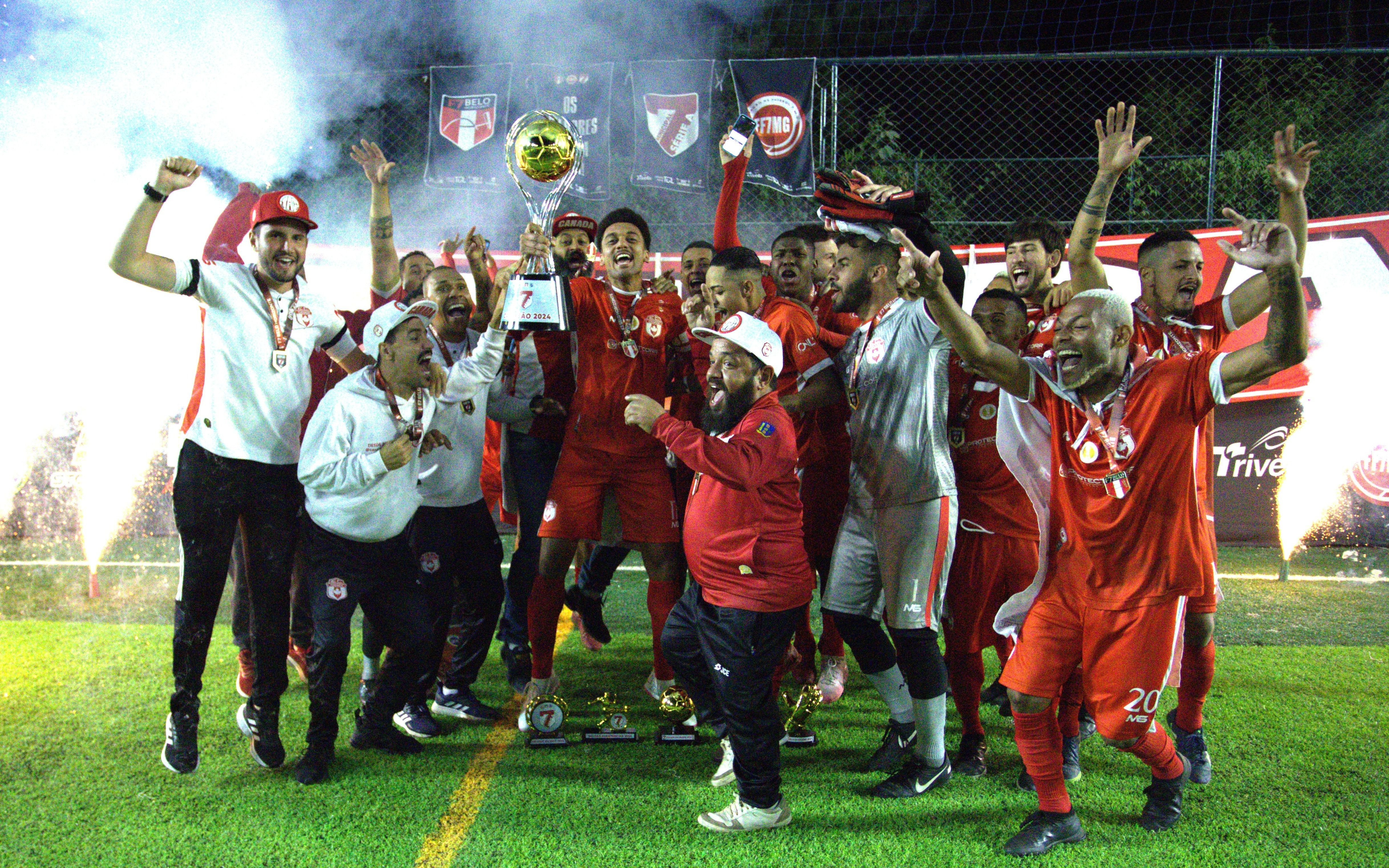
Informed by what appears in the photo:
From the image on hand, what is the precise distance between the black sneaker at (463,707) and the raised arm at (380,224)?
6.70ft

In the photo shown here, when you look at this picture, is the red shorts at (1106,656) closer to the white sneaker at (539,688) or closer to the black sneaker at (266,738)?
the white sneaker at (539,688)

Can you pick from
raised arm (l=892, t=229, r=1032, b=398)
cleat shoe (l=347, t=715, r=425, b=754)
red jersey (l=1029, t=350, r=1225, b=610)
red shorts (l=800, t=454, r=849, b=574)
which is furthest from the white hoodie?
red jersey (l=1029, t=350, r=1225, b=610)

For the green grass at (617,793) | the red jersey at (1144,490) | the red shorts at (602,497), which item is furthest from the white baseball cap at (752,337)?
the green grass at (617,793)

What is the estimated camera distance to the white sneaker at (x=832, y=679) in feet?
17.0

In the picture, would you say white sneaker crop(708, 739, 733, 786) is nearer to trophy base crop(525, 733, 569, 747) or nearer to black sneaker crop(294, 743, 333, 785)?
trophy base crop(525, 733, 569, 747)

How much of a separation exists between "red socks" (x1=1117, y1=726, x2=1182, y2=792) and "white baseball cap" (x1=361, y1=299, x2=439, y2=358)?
3236mm

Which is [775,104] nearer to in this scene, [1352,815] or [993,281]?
[993,281]

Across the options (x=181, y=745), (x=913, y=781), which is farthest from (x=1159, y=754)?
(x=181, y=745)

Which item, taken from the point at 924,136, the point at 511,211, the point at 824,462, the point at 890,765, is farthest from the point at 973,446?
the point at 924,136

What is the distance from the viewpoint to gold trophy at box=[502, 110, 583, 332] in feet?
14.0

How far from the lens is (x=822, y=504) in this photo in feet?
16.2

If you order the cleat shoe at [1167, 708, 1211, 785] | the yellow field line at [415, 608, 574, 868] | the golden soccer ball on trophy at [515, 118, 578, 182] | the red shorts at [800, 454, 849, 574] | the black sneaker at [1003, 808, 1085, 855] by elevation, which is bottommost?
the yellow field line at [415, 608, 574, 868]

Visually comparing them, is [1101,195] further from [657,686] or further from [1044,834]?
[657,686]

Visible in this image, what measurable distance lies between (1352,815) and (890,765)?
172cm
